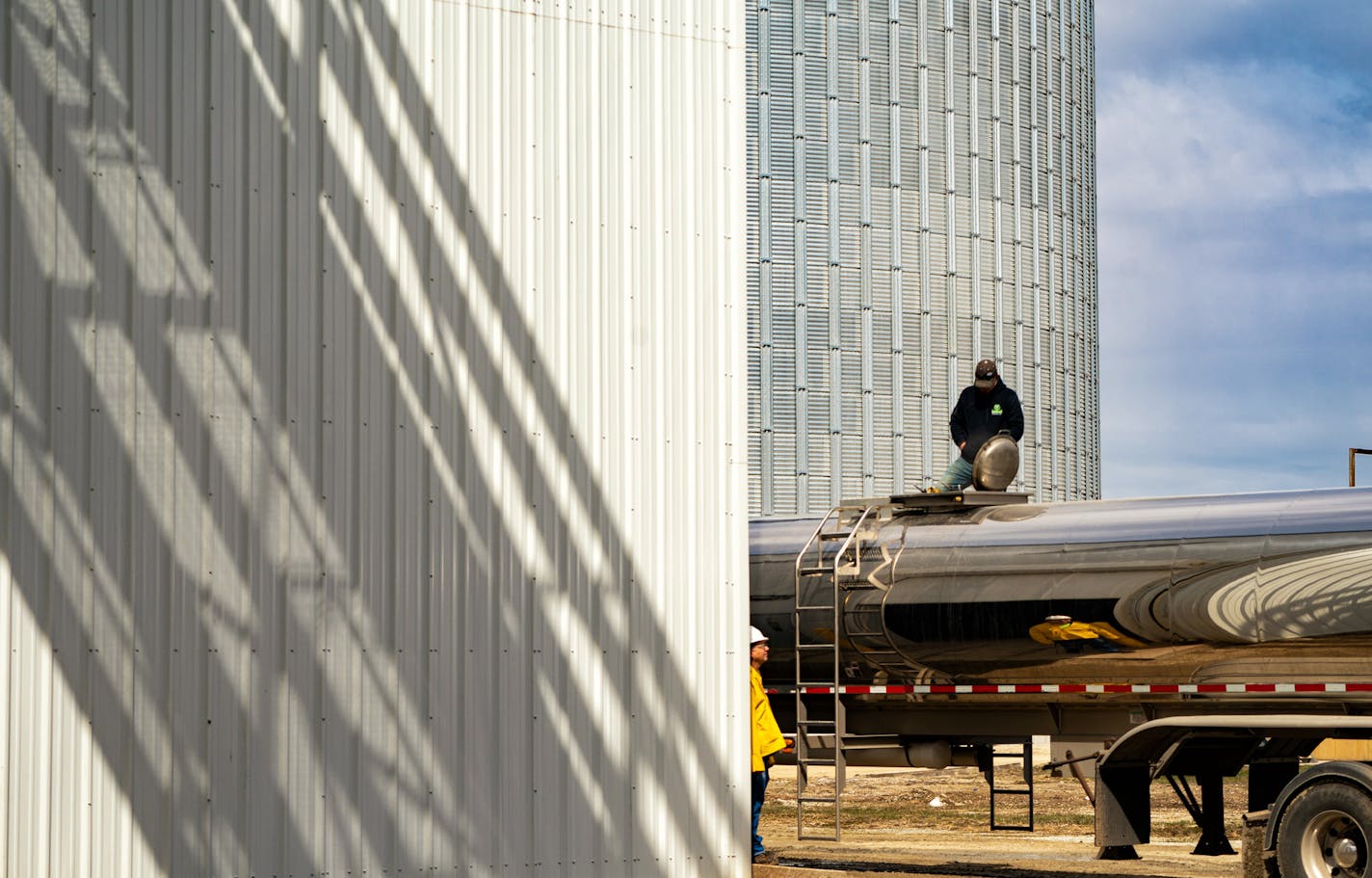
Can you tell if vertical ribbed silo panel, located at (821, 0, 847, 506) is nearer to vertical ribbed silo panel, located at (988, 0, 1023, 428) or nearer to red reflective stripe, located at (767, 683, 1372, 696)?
vertical ribbed silo panel, located at (988, 0, 1023, 428)

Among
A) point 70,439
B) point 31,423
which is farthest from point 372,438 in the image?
point 31,423

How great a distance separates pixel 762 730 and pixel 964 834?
675cm

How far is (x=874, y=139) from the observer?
1614 inches

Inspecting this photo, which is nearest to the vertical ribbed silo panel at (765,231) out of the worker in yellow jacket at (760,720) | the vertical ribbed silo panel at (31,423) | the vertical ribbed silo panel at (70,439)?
the worker in yellow jacket at (760,720)

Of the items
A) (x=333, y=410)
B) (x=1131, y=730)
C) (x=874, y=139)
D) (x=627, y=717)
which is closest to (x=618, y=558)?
(x=627, y=717)

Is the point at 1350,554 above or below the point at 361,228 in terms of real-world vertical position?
below

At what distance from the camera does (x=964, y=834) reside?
68.9ft

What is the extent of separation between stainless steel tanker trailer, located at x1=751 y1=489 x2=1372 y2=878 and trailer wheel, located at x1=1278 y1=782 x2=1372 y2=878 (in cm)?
1

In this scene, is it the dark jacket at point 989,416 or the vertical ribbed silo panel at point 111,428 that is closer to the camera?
the vertical ribbed silo panel at point 111,428

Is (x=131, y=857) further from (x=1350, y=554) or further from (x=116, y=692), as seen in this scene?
(x=1350, y=554)

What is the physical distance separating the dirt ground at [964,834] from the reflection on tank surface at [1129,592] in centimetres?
192

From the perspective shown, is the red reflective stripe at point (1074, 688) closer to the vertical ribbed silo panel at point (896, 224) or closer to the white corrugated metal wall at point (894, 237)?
the white corrugated metal wall at point (894, 237)

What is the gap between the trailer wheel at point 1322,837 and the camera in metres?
12.6

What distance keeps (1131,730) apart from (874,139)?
92.7 feet
